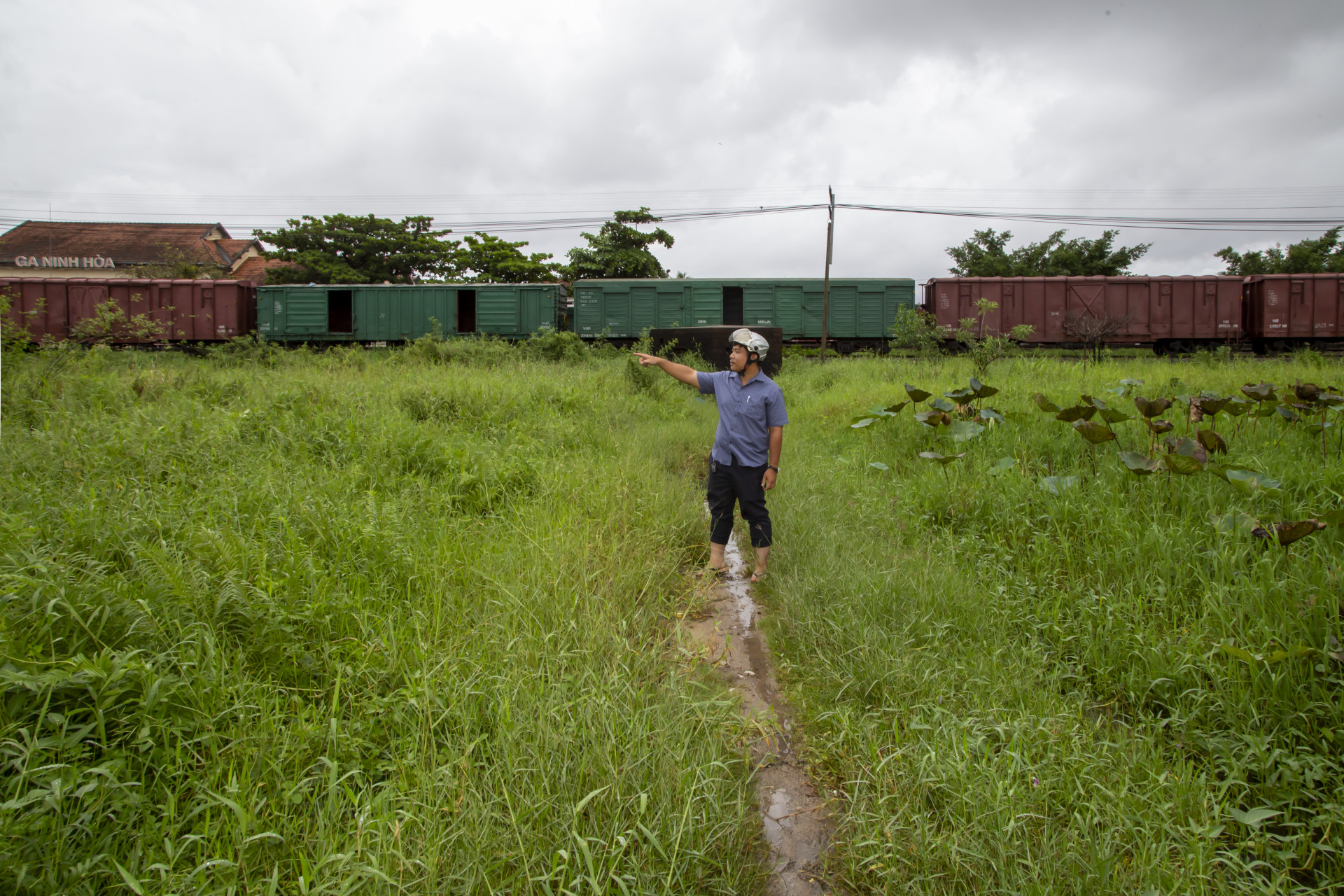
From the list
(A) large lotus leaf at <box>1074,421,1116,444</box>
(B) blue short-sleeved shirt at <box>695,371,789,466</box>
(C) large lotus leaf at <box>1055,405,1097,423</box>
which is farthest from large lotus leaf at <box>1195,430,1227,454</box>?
(B) blue short-sleeved shirt at <box>695,371,789,466</box>

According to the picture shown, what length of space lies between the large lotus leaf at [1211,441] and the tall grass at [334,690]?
3286 millimetres

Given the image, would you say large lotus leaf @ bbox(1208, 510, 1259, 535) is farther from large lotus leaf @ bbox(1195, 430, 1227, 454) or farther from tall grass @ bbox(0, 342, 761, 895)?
tall grass @ bbox(0, 342, 761, 895)

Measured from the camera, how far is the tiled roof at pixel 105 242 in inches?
1384

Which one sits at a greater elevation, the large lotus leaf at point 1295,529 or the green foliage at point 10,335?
the green foliage at point 10,335

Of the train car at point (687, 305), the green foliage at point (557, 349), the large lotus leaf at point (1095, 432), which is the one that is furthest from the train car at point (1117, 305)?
the large lotus leaf at point (1095, 432)

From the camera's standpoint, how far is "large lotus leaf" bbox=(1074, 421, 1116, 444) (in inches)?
159

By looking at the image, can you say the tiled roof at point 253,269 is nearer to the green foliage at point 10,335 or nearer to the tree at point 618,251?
the tree at point 618,251

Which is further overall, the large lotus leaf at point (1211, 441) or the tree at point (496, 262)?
the tree at point (496, 262)

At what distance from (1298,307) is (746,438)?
22.6 meters

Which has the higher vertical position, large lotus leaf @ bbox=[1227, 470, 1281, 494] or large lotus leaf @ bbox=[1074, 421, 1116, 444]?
large lotus leaf @ bbox=[1074, 421, 1116, 444]

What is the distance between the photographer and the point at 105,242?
35719 millimetres

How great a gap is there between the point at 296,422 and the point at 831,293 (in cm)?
1759

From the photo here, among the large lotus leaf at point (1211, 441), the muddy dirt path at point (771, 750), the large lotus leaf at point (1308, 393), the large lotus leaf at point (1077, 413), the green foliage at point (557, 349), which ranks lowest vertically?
the muddy dirt path at point (771, 750)

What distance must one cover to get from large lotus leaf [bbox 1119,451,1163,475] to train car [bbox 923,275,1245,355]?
15524 millimetres
